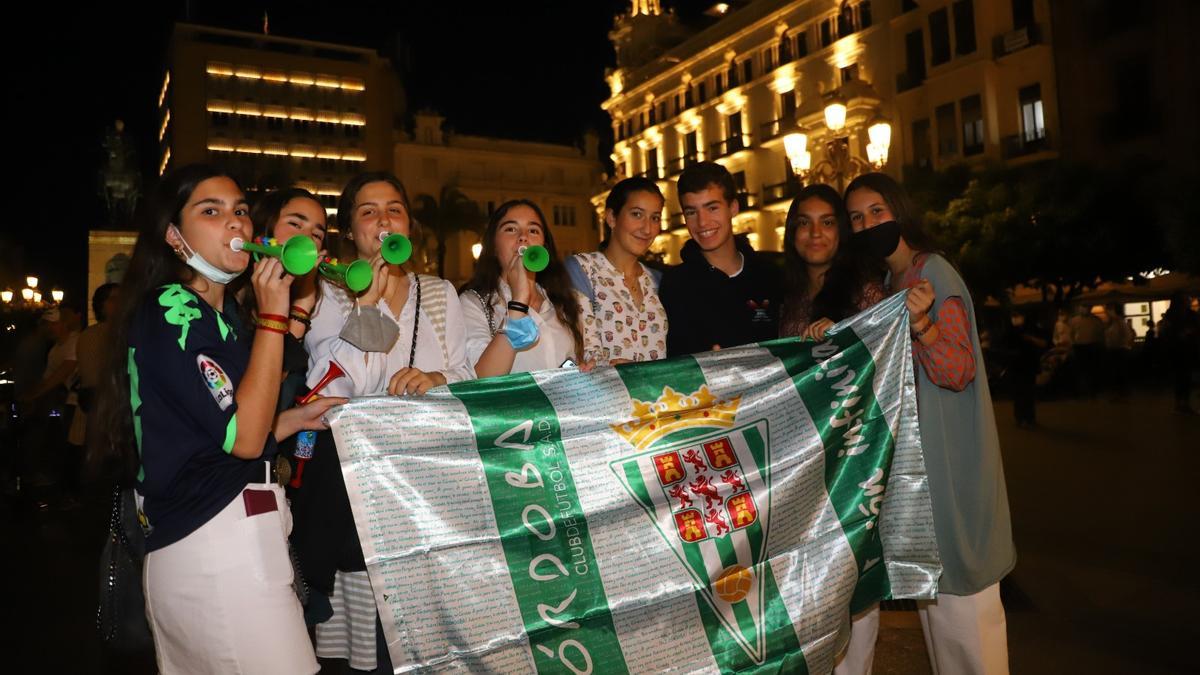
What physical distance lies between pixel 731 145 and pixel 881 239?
38.3 m

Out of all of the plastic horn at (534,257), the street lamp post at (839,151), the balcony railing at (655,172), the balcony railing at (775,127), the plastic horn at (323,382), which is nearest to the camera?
the plastic horn at (323,382)

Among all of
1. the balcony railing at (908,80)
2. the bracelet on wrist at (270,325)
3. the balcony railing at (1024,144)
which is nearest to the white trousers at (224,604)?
the bracelet on wrist at (270,325)

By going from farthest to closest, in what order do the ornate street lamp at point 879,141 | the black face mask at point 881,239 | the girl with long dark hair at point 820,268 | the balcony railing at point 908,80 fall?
the balcony railing at point 908,80 → the ornate street lamp at point 879,141 → the girl with long dark hair at point 820,268 → the black face mask at point 881,239

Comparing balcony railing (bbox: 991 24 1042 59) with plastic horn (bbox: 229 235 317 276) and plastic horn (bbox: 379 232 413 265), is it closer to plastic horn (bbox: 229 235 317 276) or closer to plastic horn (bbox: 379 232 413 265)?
plastic horn (bbox: 379 232 413 265)

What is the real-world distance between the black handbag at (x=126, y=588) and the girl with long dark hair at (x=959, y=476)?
247 cm

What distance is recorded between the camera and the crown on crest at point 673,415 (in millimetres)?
2729

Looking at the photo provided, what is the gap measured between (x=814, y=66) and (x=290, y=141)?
4132 centimetres

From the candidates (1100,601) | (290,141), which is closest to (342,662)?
(1100,601)

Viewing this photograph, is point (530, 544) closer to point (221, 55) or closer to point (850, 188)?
point (850, 188)

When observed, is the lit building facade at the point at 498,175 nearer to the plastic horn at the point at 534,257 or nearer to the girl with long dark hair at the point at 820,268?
the girl with long dark hair at the point at 820,268

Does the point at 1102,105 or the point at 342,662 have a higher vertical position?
the point at 1102,105

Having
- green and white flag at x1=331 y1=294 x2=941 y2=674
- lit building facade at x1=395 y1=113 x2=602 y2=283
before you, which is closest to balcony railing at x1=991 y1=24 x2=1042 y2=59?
green and white flag at x1=331 y1=294 x2=941 y2=674

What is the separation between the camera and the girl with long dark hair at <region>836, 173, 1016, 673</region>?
2812mm

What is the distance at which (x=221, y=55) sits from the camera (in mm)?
58156
